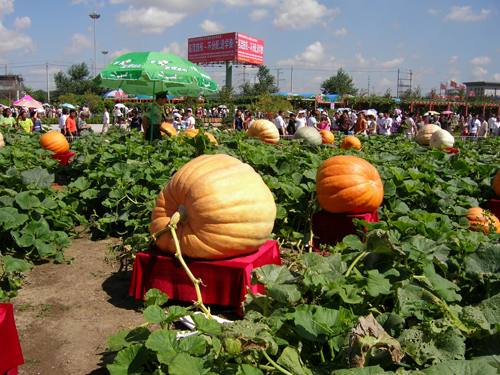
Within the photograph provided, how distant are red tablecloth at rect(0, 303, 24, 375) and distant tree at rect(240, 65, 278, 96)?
69.3m

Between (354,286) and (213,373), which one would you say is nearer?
(213,373)

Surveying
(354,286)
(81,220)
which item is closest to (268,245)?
(354,286)

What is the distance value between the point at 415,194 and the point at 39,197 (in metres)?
4.40

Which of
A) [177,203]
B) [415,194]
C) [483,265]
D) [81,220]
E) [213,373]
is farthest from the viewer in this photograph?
[415,194]

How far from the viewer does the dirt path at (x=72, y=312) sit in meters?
2.57

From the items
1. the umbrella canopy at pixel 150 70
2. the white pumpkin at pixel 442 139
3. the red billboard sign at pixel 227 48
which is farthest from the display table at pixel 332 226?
the red billboard sign at pixel 227 48

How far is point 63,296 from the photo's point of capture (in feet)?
11.2

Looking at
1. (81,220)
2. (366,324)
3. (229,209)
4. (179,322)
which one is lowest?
(179,322)

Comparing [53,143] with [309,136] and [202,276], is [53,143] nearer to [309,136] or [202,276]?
[309,136]

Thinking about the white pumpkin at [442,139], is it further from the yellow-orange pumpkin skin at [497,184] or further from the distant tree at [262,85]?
the distant tree at [262,85]

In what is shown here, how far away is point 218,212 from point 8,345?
1.51 metres

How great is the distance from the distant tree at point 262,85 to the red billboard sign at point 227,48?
870cm

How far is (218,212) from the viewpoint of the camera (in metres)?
3.04

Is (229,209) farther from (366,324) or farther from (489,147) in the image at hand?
(489,147)
